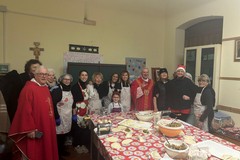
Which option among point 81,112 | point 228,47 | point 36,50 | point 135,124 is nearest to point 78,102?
point 81,112

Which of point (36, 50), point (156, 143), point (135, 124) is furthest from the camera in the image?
point (36, 50)

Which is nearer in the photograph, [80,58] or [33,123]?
[33,123]

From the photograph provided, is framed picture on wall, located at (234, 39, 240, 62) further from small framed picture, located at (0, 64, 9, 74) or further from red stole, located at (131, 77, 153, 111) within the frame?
small framed picture, located at (0, 64, 9, 74)

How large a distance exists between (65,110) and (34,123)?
77 cm

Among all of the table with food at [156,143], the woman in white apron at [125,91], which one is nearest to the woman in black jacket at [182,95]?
the woman in white apron at [125,91]

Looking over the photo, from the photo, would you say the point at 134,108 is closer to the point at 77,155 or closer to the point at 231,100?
the point at 77,155

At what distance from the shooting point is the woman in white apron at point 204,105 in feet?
8.26

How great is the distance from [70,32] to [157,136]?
2.93 meters

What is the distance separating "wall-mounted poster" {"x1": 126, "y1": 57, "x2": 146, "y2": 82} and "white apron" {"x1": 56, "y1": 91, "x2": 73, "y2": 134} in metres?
1.93

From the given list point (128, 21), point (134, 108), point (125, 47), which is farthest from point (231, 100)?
point (128, 21)

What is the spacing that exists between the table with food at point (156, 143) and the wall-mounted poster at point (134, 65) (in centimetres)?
239

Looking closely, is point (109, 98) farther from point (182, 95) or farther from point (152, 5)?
point (152, 5)

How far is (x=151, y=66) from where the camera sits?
14.8 feet

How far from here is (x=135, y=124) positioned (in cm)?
180
